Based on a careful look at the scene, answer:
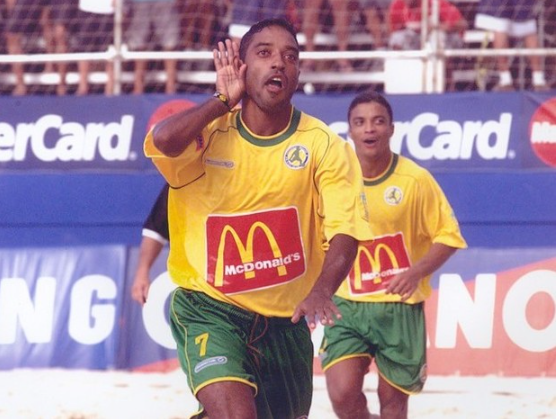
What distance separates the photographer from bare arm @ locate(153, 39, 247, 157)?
189 inches

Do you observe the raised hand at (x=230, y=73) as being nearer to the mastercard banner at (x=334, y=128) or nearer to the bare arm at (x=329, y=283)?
the bare arm at (x=329, y=283)

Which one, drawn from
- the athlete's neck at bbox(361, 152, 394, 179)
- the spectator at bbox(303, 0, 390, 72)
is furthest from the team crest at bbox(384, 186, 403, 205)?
the spectator at bbox(303, 0, 390, 72)

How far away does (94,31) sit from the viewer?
40.1 ft

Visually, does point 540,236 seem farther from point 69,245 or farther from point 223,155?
point 223,155

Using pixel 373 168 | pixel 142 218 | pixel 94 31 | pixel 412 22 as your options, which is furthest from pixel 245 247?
pixel 94 31

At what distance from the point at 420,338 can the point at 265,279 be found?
2.46m

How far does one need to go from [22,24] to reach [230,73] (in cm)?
793

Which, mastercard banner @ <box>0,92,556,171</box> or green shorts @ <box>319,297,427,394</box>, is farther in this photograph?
mastercard banner @ <box>0,92,556,171</box>

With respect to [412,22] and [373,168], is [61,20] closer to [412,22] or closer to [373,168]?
[412,22]

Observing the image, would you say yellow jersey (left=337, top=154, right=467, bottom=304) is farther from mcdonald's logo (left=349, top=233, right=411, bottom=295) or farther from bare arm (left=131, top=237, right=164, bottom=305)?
bare arm (left=131, top=237, right=164, bottom=305)

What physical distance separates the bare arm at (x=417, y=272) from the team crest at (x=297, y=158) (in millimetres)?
1963

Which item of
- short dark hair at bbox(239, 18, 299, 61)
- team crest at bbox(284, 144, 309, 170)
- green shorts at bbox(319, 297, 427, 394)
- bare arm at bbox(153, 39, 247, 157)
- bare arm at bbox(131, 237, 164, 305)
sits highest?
short dark hair at bbox(239, 18, 299, 61)

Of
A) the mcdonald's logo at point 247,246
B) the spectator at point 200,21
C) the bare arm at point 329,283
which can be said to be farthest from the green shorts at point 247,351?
the spectator at point 200,21

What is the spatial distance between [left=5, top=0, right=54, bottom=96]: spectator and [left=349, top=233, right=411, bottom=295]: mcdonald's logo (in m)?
5.96
